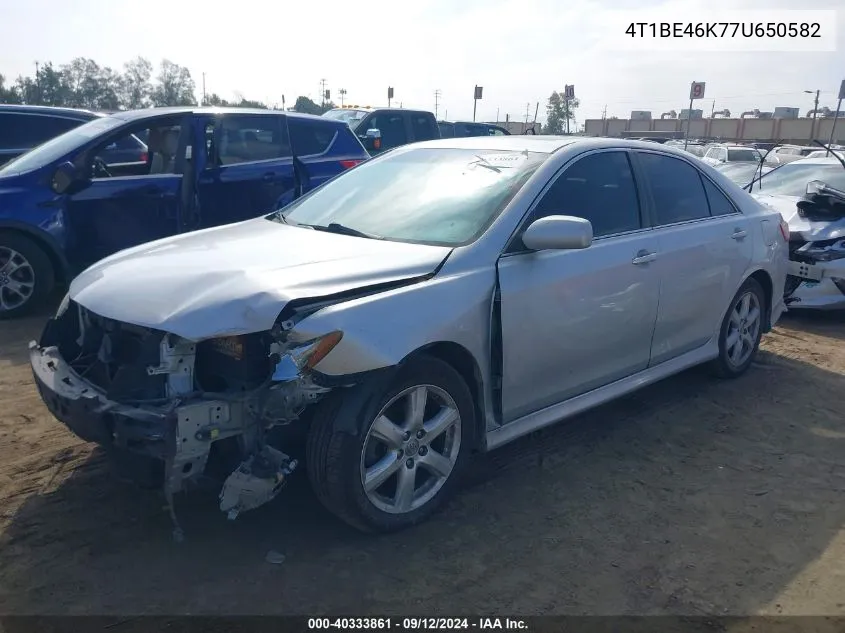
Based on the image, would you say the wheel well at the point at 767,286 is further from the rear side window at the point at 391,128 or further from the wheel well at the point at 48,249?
the rear side window at the point at 391,128

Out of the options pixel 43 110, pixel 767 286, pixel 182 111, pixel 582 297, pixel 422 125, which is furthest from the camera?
pixel 422 125

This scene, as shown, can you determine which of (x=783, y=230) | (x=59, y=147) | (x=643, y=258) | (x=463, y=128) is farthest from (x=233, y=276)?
(x=463, y=128)

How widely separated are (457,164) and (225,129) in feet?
12.5

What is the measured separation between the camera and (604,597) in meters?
2.90

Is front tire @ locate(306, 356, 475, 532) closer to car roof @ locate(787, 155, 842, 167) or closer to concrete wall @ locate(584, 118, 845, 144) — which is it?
car roof @ locate(787, 155, 842, 167)

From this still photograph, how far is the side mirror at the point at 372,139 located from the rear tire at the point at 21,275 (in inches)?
248

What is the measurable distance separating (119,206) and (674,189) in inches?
188

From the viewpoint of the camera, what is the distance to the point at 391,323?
9.96 feet

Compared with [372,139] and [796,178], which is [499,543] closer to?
[796,178]

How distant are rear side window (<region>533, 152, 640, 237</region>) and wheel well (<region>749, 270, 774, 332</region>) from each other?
1555 millimetres

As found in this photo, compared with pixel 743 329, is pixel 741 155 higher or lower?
higher

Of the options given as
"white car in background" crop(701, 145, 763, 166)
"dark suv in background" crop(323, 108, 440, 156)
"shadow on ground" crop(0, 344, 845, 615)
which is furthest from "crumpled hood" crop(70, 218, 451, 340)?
"white car in background" crop(701, 145, 763, 166)

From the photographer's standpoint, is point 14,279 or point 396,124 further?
point 396,124

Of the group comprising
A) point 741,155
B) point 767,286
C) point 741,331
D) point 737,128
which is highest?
point 737,128
